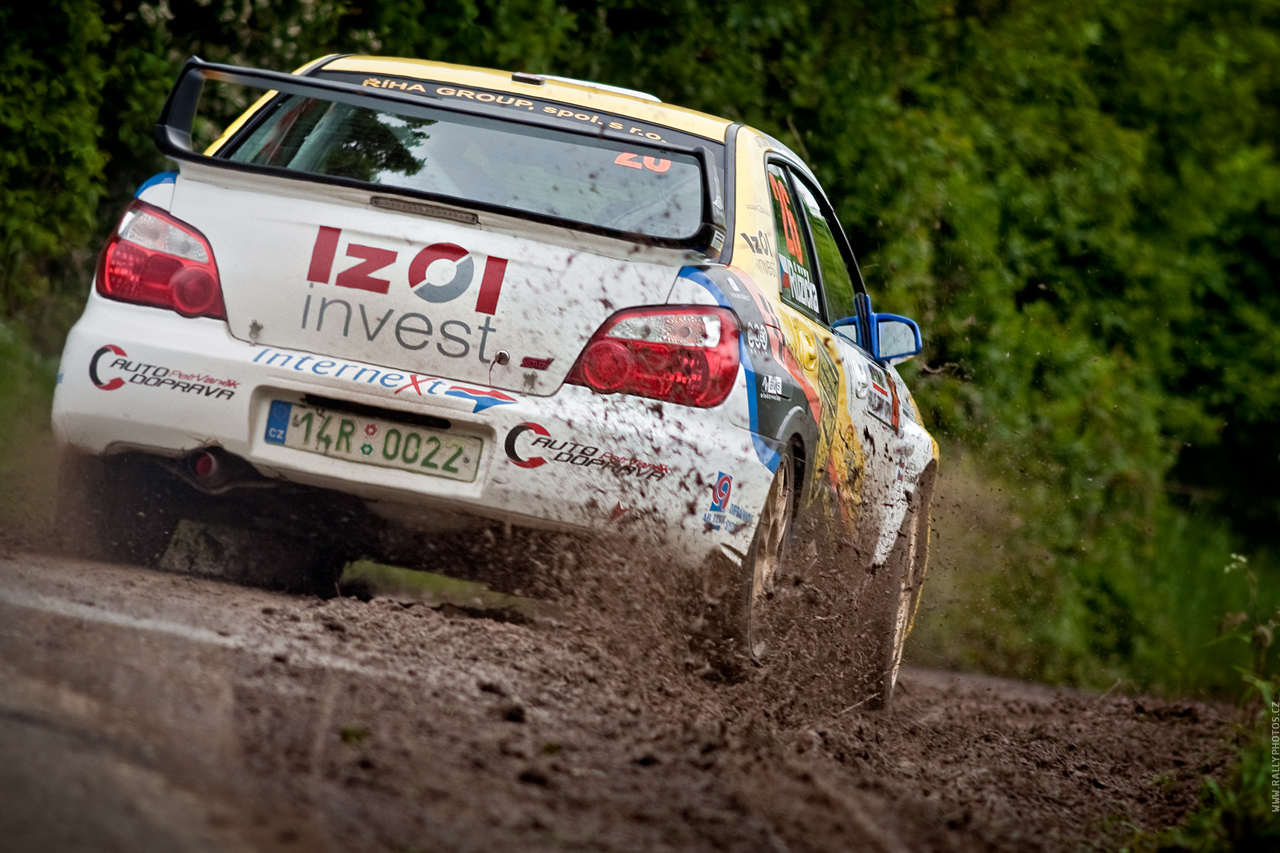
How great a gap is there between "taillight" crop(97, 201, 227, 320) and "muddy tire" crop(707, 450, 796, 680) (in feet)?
5.19

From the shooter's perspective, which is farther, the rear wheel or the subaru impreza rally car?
the rear wheel

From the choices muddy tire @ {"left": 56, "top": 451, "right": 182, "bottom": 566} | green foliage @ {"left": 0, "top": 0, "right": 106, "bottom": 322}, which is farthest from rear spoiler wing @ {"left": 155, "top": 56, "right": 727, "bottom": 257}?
green foliage @ {"left": 0, "top": 0, "right": 106, "bottom": 322}

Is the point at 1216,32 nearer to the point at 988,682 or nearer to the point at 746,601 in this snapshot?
the point at 988,682

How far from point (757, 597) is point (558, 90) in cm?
187

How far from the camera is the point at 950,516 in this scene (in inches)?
322

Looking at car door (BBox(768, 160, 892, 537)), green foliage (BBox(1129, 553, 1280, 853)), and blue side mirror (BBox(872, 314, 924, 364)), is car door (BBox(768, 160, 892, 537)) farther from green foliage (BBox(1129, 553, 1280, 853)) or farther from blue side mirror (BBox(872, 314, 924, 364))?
green foliage (BBox(1129, 553, 1280, 853))

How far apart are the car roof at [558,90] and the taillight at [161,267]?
120cm

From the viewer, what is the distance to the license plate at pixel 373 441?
166 inches

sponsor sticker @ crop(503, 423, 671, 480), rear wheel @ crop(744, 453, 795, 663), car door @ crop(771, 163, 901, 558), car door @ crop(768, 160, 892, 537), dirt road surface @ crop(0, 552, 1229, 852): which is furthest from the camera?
car door @ crop(771, 163, 901, 558)

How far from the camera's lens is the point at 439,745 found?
3.27m

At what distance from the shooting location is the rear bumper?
419cm

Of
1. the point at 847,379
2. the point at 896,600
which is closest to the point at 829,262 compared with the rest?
the point at 847,379

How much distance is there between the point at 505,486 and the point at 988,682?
20.7ft

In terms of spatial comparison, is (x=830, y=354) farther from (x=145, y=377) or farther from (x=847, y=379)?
(x=145, y=377)
